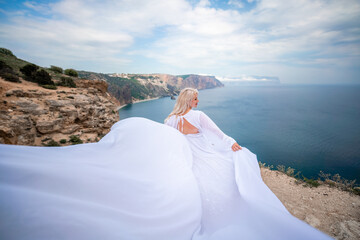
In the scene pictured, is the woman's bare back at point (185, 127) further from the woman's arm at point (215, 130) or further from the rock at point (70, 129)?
the rock at point (70, 129)

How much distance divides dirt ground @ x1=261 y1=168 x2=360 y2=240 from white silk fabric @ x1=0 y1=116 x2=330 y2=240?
7.32ft

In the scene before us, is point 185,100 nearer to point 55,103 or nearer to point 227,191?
point 227,191

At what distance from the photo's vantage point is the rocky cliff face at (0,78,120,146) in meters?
6.36

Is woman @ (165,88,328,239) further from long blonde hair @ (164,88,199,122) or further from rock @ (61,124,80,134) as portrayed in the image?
rock @ (61,124,80,134)

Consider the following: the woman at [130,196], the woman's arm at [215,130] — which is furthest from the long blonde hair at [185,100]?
the woman at [130,196]

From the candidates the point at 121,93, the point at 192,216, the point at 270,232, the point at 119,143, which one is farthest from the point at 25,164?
the point at 121,93

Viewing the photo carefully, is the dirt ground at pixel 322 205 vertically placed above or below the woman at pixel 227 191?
below

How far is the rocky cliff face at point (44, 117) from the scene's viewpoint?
6.36 meters

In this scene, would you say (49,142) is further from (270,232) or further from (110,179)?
(270,232)

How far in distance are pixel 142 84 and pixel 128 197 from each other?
11271cm

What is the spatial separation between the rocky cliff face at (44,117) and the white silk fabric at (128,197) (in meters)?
6.95

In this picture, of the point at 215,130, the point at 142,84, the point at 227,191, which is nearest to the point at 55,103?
the point at 215,130

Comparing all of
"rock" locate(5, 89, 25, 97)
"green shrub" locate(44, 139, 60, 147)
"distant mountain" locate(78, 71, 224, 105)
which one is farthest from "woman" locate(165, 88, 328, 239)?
"distant mountain" locate(78, 71, 224, 105)

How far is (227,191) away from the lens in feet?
6.68
